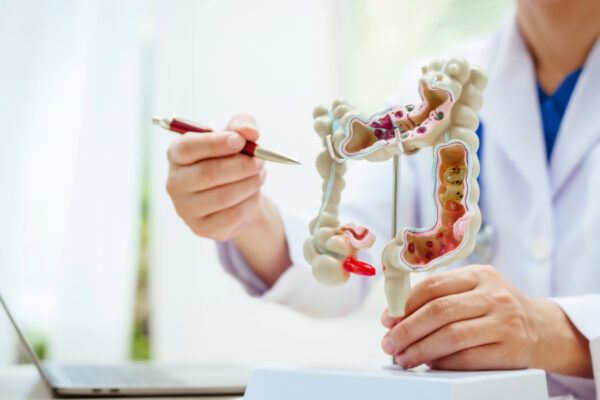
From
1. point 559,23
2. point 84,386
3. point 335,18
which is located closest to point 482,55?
point 559,23

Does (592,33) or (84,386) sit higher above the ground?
(592,33)

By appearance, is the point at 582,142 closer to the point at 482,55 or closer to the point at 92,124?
the point at 482,55

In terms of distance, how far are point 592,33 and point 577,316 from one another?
0.46 meters

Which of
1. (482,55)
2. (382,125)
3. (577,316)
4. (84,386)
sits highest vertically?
(482,55)

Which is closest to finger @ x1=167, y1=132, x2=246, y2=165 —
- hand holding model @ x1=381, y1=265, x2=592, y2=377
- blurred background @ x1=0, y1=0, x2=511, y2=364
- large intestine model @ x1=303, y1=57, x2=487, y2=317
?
large intestine model @ x1=303, y1=57, x2=487, y2=317

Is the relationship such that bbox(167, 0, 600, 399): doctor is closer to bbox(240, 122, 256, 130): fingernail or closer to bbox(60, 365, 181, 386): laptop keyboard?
bbox(240, 122, 256, 130): fingernail

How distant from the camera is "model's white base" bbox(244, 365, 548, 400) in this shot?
0.41 metres

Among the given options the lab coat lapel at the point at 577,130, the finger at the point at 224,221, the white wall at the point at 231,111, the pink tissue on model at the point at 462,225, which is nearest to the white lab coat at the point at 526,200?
the lab coat lapel at the point at 577,130

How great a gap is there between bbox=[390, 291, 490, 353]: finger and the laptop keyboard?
0.98 ft

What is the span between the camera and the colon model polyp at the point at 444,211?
18.0 inches

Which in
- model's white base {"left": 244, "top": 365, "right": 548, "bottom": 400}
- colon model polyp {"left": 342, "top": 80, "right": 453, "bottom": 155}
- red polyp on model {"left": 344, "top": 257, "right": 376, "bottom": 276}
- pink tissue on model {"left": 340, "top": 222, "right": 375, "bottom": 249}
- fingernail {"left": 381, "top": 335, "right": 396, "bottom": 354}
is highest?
colon model polyp {"left": 342, "top": 80, "right": 453, "bottom": 155}

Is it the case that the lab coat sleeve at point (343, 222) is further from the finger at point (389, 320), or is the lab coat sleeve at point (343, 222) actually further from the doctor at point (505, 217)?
the finger at point (389, 320)

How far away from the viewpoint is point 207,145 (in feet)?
1.88

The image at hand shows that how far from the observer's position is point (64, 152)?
5.11ft
